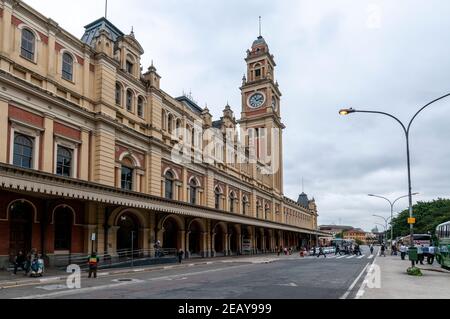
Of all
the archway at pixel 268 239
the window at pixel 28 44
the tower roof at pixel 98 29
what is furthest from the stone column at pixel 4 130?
the archway at pixel 268 239

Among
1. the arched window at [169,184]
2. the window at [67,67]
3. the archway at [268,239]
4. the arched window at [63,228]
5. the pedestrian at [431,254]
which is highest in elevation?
the window at [67,67]

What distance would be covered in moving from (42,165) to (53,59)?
7.01 metres

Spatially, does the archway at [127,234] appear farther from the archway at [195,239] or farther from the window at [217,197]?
the window at [217,197]

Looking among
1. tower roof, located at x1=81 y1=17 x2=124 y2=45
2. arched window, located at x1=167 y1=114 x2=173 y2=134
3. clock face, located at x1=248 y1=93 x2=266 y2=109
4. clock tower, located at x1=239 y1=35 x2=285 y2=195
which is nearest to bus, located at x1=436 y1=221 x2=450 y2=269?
arched window, located at x1=167 y1=114 x2=173 y2=134

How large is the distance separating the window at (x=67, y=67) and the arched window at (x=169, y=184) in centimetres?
1276

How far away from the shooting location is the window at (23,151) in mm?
23328

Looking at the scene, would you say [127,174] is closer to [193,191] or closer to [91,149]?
[91,149]

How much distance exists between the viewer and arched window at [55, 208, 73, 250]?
82.5 feet

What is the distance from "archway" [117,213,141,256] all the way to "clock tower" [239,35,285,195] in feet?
132

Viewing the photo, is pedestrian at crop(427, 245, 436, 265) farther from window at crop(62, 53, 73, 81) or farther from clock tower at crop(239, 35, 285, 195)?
clock tower at crop(239, 35, 285, 195)

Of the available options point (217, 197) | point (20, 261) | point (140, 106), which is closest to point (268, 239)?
point (217, 197)

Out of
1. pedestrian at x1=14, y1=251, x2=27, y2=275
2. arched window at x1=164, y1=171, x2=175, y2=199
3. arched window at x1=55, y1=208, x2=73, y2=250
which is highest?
arched window at x1=164, y1=171, x2=175, y2=199
